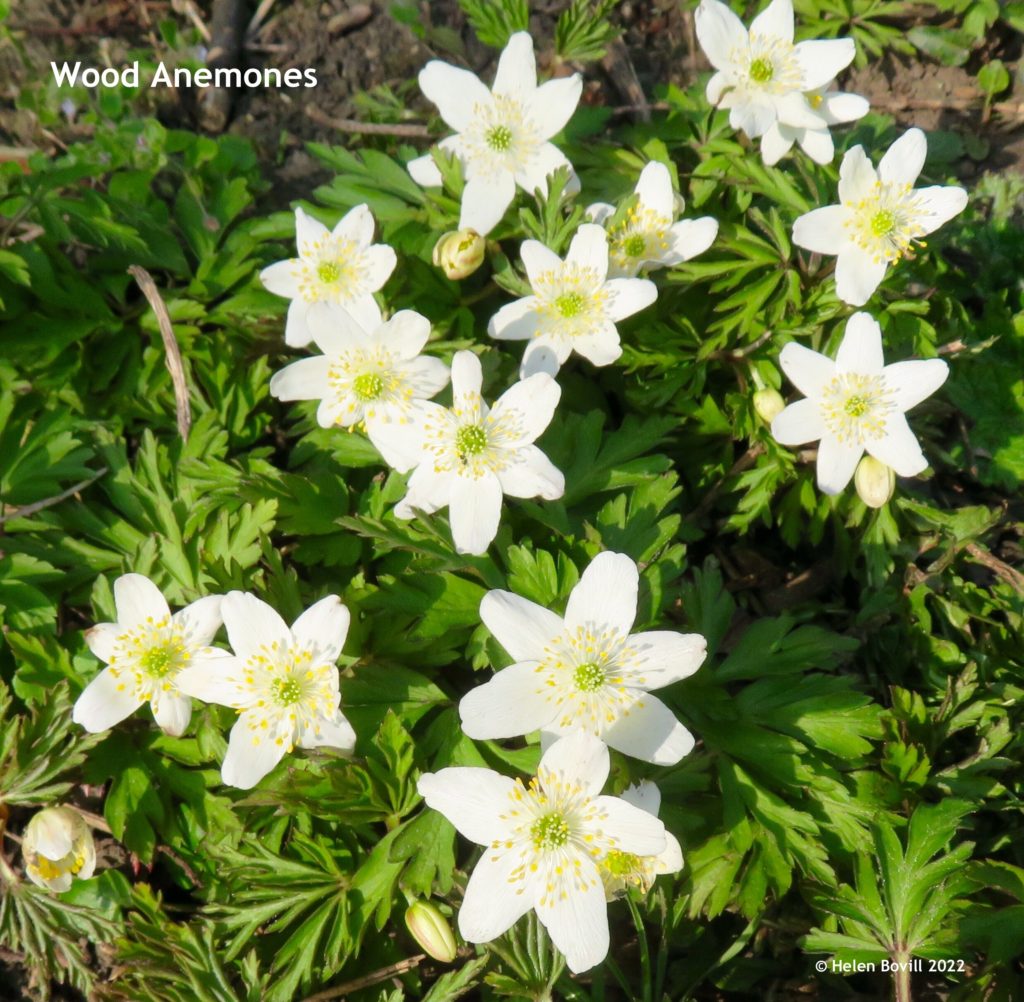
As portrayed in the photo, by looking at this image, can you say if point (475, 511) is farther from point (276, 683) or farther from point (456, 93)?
point (456, 93)

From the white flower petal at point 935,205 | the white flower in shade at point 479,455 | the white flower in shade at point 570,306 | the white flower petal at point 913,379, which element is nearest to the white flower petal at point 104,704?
the white flower in shade at point 479,455

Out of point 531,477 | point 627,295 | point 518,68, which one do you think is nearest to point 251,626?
point 531,477

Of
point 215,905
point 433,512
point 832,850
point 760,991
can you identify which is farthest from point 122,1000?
point 832,850

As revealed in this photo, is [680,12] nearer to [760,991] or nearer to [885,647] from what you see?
[885,647]

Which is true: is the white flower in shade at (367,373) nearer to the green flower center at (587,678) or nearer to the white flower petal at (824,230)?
the green flower center at (587,678)

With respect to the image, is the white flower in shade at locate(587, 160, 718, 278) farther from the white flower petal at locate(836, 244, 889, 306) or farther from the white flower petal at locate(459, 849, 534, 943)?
the white flower petal at locate(459, 849, 534, 943)

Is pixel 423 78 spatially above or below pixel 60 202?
above

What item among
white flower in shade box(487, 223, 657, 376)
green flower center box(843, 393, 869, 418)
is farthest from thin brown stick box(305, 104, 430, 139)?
green flower center box(843, 393, 869, 418)
